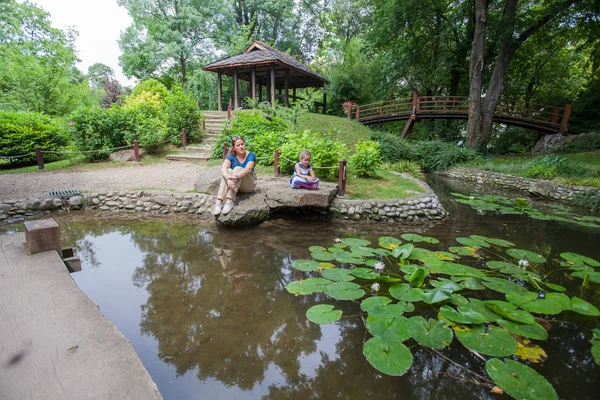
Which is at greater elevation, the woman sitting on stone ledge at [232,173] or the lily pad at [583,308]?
the woman sitting on stone ledge at [232,173]

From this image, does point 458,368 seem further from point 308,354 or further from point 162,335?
point 162,335

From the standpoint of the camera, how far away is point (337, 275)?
11.3 ft

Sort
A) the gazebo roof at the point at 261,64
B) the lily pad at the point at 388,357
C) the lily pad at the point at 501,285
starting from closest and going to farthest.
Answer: the lily pad at the point at 388,357 → the lily pad at the point at 501,285 → the gazebo roof at the point at 261,64

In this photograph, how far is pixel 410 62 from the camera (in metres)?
19.2

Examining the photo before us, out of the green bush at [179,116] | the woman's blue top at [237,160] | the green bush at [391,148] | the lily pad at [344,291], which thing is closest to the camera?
the lily pad at [344,291]

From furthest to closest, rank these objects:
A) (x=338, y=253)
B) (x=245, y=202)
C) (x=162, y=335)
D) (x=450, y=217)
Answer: (x=450, y=217) → (x=245, y=202) → (x=338, y=253) → (x=162, y=335)

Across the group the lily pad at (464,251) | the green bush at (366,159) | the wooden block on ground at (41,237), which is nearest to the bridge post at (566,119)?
the green bush at (366,159)

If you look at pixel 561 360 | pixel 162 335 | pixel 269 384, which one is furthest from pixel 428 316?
pixel 162 335

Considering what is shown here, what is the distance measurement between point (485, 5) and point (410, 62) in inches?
266

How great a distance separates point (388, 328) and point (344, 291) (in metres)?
0.67

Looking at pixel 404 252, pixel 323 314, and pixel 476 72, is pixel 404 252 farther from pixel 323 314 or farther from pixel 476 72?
pixel 476 72

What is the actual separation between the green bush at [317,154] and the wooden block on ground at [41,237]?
485 centimetres

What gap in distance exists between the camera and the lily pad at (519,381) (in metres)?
1.88

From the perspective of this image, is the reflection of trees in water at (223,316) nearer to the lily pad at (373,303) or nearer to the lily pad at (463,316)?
the lily pad at (373,303)
